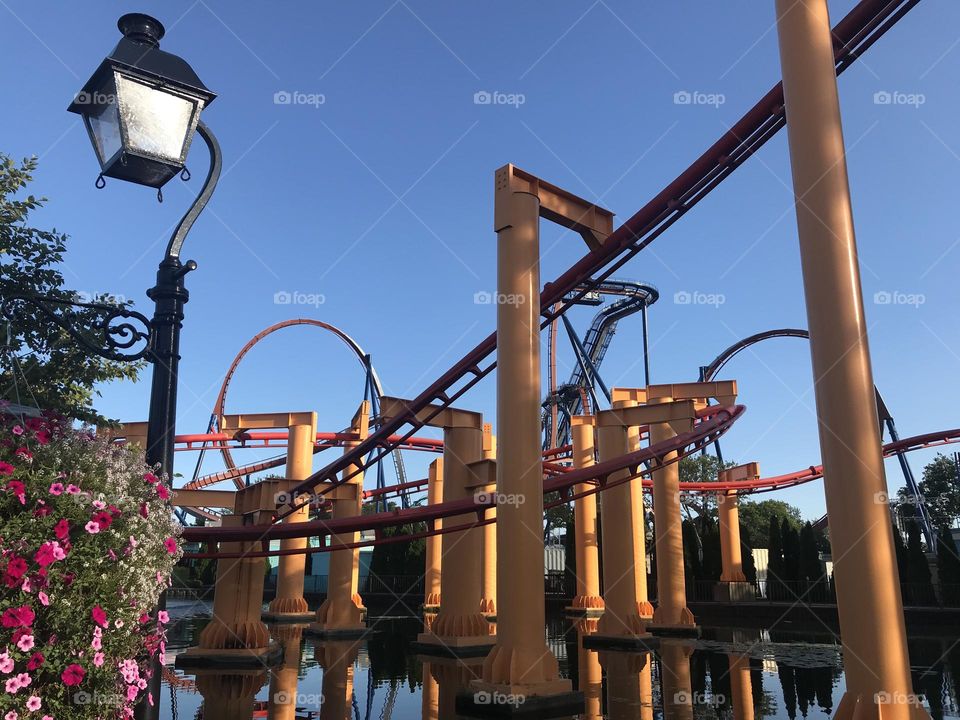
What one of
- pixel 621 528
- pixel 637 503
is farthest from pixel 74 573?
pixel 637 503

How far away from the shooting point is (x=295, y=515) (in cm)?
1858

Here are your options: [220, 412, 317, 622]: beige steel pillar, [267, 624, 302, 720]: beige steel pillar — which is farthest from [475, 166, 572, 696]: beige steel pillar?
[220, 412, 317, 622]: beige steel pillar

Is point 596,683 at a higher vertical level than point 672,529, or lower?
lower

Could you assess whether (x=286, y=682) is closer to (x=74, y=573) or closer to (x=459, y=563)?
(x=459, y=563)

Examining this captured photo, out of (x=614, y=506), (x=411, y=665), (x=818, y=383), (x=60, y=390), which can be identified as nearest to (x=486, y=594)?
(x=614, y=506)

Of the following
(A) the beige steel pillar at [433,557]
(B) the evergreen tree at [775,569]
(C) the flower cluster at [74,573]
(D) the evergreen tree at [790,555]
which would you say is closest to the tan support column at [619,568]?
(A) the beige steel pillar at [433,557]

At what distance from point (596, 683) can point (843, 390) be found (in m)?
6.44

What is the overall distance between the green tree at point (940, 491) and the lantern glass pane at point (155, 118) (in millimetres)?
60278

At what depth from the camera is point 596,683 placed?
35.1 ft

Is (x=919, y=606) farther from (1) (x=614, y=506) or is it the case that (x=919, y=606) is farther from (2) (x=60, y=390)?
(2) (x=60, y=390)

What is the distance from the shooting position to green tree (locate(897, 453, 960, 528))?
56.3 m

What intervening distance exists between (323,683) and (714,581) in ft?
A: 64.7

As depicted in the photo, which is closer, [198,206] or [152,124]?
[152,124]

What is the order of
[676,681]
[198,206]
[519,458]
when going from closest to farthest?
[198,206] → [519,458] → [676,681]
